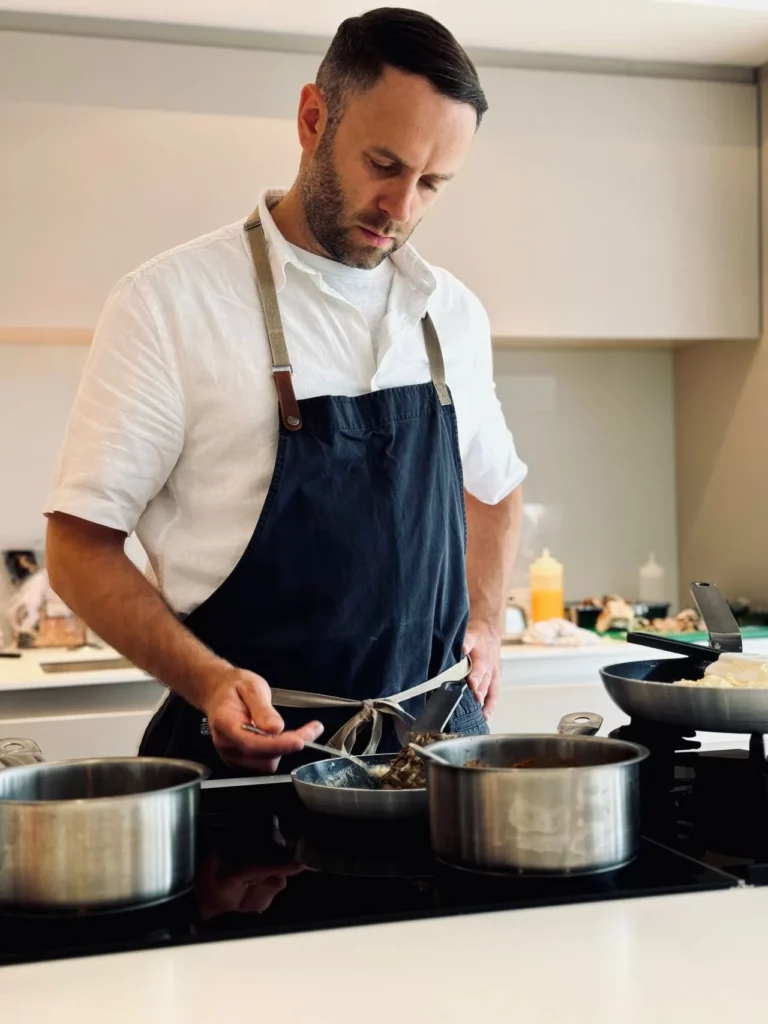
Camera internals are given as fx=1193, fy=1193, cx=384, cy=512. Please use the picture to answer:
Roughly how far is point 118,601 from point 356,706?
0.30 metres

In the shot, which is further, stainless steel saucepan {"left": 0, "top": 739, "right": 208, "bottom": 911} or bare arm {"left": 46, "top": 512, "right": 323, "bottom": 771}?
bare arm {"left": 46, "top": 512, "right": 323, "bottom": 771}

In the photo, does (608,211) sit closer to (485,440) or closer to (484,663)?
(485,440)

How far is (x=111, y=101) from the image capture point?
2568 millimetres

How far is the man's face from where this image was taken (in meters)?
1.41

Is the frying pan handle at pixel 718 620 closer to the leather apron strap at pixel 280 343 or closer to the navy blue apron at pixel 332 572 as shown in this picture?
the navy blue apron at pixel 332 572

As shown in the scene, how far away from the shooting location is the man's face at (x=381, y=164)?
1405 millimetres

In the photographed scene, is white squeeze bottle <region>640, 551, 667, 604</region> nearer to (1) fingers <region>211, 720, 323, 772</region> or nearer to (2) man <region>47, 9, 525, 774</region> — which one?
(2) man <region>47, 9, 525, 774</region>

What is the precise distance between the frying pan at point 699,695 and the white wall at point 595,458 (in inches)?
78.8

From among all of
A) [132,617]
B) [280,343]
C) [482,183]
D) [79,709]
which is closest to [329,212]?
[280,343]

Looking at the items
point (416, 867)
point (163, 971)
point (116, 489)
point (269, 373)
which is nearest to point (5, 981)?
point (163, 971)

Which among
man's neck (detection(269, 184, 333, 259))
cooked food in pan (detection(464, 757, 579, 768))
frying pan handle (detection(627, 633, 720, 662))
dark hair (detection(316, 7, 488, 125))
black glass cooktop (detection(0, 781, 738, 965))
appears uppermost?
dark hair (detection(316, 7, 488, 125))

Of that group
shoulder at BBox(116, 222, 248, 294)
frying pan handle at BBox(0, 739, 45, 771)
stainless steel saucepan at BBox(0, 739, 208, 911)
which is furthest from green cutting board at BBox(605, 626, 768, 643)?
stainless steel saucepan at BBox(0, 739, 208, 911)

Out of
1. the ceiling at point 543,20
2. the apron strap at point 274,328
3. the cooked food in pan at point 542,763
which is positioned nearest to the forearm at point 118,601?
the apron strap at point 274,328

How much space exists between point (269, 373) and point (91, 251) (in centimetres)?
129
